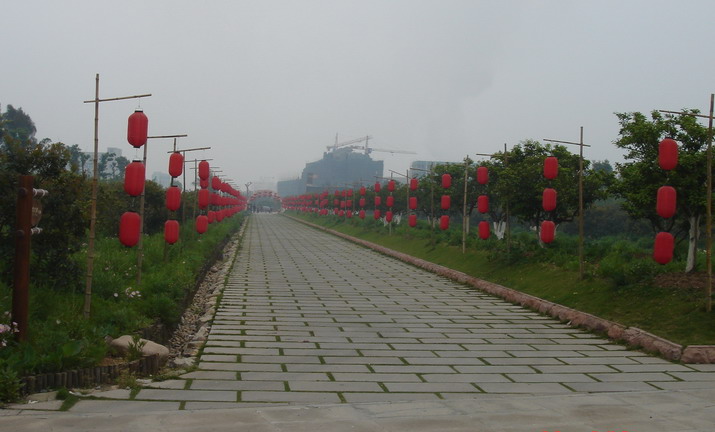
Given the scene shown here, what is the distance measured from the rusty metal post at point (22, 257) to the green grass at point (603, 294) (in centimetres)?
738

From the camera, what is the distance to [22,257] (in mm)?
6035

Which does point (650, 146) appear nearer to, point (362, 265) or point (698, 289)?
point (698, 289)

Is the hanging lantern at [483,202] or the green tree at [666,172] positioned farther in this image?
the hanging lantern at [483,202]

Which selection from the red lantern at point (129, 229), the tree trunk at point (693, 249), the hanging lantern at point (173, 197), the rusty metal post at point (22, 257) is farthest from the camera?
the hanging lantern at point (173, 197)

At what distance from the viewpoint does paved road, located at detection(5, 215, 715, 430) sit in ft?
18.9

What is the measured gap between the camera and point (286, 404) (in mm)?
5340

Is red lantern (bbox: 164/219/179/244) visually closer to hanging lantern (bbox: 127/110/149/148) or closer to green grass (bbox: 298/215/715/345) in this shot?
hanging lantern (bbox: 127/110/149/148)

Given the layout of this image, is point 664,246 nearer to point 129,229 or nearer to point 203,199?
point 129,229

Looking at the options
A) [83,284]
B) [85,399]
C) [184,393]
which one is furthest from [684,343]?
[83,284]

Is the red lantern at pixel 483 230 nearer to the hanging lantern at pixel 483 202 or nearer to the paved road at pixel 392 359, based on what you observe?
the hanging lantern at pixel 483 202

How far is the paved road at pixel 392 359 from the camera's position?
5.75 metres

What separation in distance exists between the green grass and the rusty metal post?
7.38 metres

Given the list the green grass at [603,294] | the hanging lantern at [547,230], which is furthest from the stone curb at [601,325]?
the hanging lantern at [547,230]

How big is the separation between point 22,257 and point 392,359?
13.2 ft
